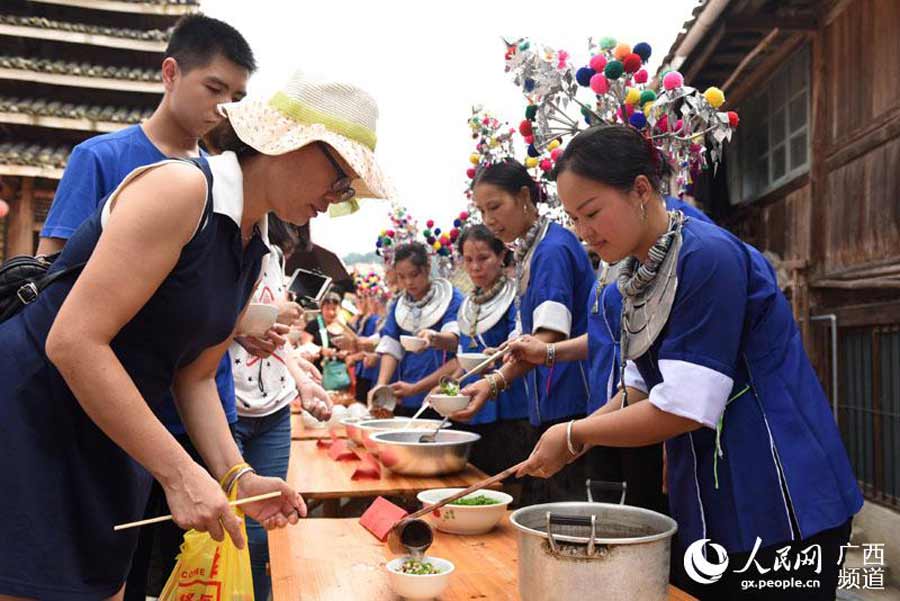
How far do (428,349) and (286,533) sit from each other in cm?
327

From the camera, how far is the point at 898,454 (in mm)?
4793

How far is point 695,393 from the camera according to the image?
163cm

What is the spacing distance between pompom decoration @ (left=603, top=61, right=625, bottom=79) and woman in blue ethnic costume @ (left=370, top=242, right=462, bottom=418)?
2.72 m

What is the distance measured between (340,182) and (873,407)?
4.77m

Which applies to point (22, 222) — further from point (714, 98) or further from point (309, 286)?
point (714, 98)

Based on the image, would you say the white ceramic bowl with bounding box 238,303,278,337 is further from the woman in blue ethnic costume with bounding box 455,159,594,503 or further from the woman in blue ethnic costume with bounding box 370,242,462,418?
the woman in blue ethnic costume with bounding box 370,242,462,418

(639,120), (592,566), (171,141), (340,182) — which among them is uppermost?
(639,120)

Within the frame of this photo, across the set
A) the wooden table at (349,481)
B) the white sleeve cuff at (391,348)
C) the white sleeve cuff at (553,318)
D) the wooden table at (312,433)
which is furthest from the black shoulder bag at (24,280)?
the white sleeve cuff at (391,348)

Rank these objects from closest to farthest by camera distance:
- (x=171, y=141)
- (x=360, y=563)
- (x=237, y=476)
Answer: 1. (x=237, y=476)
2. (x=360, y=563)
3. (x=171, y=141)

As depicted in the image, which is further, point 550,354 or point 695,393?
point 550,354

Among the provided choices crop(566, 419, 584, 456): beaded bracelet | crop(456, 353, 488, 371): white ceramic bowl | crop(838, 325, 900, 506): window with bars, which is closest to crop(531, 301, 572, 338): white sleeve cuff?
crop(456, 353, 488, 371): white ceramic bowl

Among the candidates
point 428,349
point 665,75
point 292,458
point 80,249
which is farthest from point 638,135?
point 428,349

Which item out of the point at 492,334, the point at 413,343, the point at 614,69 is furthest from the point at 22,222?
the point at 614,69

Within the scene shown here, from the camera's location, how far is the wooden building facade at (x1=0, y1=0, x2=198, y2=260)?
563 inches
